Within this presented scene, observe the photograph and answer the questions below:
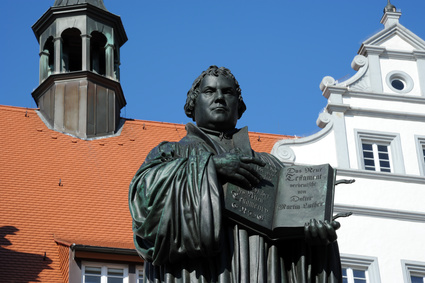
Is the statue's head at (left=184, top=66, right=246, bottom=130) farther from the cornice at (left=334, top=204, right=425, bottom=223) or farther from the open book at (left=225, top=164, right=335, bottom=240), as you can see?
the cornice at (left=334, top=204, right=425, bottom=223)

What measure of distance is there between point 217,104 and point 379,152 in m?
15.8

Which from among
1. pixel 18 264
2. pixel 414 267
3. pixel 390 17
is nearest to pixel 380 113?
pixel 390 17

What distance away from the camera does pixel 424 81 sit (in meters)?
25.0

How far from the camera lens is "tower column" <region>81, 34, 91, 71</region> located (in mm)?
29487

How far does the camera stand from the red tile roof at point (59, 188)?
2208 cm

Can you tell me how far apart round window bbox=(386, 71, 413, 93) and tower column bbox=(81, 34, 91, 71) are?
788 centimetres

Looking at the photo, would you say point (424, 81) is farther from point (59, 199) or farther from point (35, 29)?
point (35, 29)

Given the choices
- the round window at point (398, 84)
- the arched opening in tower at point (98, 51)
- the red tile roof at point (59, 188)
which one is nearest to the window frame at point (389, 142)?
the round window at point (398, 84)

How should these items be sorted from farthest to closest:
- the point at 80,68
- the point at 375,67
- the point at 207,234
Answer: the point at 80,68 → the point at 375,67 → the point at 207,234

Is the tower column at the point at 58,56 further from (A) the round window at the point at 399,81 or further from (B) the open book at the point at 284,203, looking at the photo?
(B) the open book at the point at 284,203

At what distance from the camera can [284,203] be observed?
7.82 metres

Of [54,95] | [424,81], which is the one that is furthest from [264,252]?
[54,95]

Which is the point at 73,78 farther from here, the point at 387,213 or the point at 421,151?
the point at 387,213

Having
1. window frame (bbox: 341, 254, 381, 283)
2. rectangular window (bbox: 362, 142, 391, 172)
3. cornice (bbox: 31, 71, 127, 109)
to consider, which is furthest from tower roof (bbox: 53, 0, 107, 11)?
window frame (bbox: 341, 254, 381, 283)
